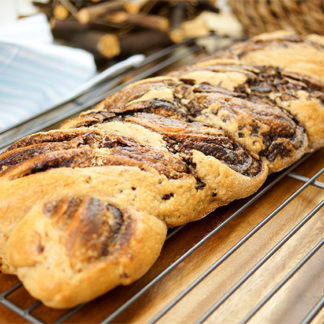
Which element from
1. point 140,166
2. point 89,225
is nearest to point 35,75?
point 140,166

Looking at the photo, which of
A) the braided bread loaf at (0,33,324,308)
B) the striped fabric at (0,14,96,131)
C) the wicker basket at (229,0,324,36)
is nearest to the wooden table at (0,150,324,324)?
the braided bread loaf at (0,33,324,308)

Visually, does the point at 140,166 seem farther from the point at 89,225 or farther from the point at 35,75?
the point at 35,75

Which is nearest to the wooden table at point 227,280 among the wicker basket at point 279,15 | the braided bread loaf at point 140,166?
the braided bread loaf at point 140,166

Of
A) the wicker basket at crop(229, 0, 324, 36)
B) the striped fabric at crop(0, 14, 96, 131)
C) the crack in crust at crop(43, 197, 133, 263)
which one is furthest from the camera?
the wicker basket at crop(229, 0, 324, 36)

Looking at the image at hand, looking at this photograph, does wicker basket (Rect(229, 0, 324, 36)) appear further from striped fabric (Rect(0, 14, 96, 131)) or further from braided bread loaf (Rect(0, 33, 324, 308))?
striped fabric (Rect(0, 14, 96, 131))

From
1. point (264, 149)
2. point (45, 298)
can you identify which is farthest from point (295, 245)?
point (45, 298)

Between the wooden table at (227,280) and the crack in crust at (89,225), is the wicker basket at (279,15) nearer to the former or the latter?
the wooden table at (227,280)
